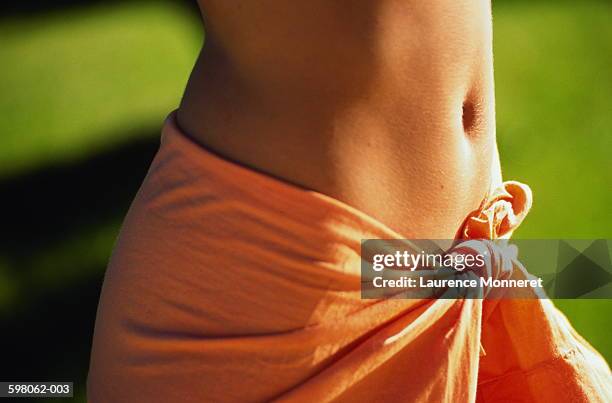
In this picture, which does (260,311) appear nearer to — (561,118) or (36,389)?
(36,389)

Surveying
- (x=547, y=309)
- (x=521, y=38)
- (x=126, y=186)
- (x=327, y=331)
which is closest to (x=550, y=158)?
(x=521, y=38)

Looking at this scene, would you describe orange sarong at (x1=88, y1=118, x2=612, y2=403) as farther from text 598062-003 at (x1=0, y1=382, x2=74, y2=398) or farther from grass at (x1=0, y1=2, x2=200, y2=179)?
grass at (x1=0, y1=2, x2=200, y2=179)

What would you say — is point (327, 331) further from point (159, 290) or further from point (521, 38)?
point (521, 38)

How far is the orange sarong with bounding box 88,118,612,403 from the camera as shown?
873mm

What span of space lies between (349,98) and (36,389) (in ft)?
4.34

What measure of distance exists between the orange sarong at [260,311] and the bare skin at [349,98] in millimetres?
31

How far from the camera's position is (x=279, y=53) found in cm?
87

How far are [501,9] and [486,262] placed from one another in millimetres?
2397

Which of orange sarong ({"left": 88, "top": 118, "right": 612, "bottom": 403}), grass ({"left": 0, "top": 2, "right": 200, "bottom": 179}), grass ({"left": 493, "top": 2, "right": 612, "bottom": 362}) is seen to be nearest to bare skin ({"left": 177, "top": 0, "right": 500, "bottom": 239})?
orange sarong ({"left": 88, "top": 118, "right": 612, "bottom": 403})

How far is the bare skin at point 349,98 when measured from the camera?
0.87m

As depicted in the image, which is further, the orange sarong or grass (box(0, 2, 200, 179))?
grass (box(0, 2, 200, 179))

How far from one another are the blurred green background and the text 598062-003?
22 millimetres

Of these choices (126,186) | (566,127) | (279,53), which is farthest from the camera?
(566,127)

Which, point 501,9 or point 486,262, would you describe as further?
point 501,9
